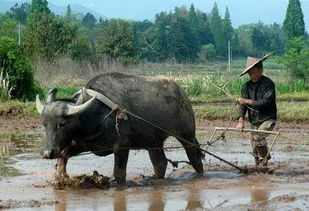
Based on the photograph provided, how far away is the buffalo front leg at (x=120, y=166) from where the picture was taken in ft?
28.7

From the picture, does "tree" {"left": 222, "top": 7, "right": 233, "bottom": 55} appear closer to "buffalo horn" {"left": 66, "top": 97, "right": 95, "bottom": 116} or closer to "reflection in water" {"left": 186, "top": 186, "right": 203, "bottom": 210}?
"reflection in water" {"left": 186, "top": 186, "right": 203, "bottom": 210}

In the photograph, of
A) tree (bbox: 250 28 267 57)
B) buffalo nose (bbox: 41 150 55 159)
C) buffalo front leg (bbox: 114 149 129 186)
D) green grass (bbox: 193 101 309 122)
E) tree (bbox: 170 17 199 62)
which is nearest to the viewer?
buffalo nose (bbox: 41 150 55 159)

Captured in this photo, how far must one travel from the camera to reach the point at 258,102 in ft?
32.1

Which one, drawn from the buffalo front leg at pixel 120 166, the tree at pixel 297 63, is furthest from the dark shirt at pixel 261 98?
the tree at pixel 297 63

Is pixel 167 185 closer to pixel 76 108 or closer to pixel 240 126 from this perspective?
pixel 240 126

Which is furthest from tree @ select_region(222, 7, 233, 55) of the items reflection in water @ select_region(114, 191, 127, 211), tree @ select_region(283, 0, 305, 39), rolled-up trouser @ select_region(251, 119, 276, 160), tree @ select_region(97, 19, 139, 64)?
reflection in water @ select_region(114, 191, 127, 211)

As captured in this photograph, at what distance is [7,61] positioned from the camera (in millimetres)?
20453

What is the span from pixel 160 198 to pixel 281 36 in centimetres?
9671

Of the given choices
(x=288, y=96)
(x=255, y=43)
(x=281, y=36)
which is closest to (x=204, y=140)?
(x=288, y=96)

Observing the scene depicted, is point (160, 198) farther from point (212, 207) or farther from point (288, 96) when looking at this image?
point (288, 96)

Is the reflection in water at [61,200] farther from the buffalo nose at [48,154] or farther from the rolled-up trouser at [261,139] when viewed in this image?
the rolled-up trouser at [261,139]

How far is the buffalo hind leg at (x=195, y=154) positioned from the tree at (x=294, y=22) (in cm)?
5493

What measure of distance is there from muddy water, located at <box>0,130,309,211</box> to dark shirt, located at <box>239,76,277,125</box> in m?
0.86

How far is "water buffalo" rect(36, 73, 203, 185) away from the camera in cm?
818
